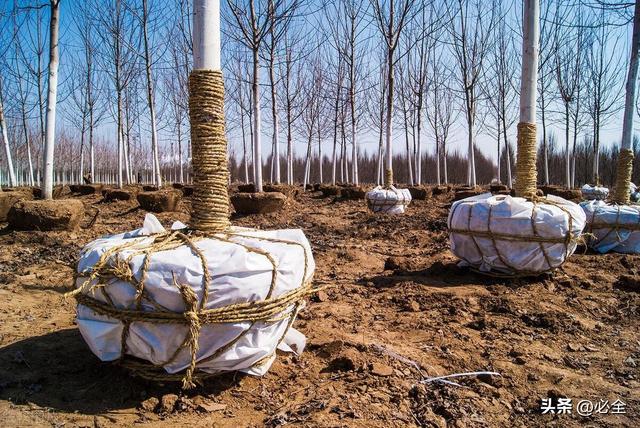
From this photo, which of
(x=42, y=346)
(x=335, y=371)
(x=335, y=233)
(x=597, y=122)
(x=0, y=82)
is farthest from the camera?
(x=597, y=122)

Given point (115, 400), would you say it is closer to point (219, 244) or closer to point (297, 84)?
point (219, 244)

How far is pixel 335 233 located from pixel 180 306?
507 cm

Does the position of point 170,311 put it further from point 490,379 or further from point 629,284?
point 629,284

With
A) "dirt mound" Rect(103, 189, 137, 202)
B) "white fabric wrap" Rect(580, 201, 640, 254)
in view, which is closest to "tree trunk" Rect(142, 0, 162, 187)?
"dirt mound" Rect(103, 189, 137, 202)

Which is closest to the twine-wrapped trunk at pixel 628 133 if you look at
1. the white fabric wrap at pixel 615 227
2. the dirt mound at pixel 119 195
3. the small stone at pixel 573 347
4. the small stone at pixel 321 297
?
the white fabric wrap at pixel 615 227

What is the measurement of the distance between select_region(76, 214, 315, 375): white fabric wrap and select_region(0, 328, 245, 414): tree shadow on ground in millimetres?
172

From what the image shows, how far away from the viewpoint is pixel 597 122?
1873 cm

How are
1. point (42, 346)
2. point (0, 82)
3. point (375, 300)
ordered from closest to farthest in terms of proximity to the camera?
point (42, 346) < point (375, 300) < point (0, 82)

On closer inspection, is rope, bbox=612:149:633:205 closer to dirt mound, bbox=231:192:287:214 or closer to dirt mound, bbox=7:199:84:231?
dirt mound, bbox=231:192:287:214

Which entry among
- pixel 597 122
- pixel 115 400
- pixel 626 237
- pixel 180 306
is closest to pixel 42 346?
pixel 115 400

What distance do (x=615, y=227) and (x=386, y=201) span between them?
15.1ft

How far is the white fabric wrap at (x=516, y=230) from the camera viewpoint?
11.4 feet

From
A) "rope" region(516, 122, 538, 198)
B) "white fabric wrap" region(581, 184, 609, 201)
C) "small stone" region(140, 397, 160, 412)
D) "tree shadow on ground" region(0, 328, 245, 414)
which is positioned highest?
"rope" region(516, 122, 538, 198)

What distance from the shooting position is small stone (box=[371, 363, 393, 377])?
1.99m
